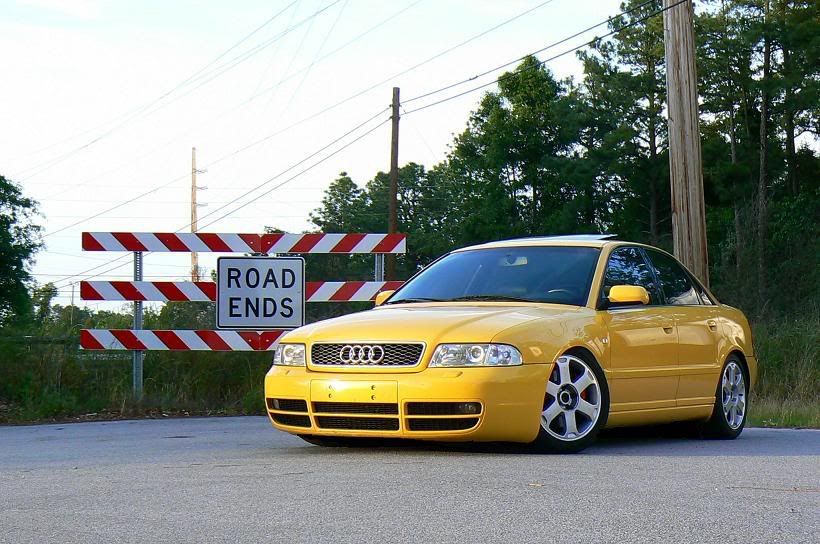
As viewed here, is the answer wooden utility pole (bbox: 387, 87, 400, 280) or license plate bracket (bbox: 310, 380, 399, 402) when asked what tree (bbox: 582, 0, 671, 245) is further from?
license plate bracket (bbox: 310, 380, 399, 402)

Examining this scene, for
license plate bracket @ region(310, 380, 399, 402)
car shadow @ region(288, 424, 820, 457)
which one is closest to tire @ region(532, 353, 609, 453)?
car shadow @ region(288, 424, 820, 457)

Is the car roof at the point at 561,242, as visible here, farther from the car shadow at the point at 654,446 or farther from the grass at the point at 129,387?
the grass at the point at 129,387

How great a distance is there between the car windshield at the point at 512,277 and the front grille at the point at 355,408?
4.68 ft

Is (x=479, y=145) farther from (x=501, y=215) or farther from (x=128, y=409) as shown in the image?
(x=128, y=409)

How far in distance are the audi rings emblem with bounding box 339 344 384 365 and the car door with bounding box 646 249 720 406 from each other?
8.76 ft

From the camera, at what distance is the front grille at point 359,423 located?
7836 millimetres

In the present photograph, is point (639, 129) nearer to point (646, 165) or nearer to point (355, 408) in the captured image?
point (646, 165)

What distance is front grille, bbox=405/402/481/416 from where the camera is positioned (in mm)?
7711

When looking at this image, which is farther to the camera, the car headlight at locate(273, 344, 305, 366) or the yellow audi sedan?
the car headlight at locate(273, 344, 305, 366)

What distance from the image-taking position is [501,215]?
7219 centimetres

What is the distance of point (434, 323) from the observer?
7988 millimetres

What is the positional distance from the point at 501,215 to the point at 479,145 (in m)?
6.12

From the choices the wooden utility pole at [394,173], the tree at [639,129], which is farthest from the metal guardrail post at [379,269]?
the tree at [639,129]

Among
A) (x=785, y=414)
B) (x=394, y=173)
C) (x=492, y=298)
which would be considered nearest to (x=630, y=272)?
(x=492, y=298)
